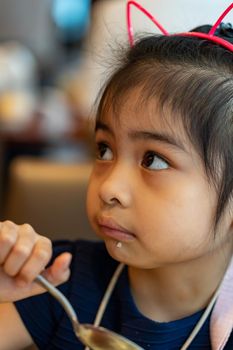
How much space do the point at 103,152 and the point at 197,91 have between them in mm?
143

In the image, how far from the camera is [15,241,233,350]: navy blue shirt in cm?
88

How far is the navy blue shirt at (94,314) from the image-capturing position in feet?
2.90

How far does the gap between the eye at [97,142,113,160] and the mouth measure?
0.08m

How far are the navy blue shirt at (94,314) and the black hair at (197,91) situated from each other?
0.17m

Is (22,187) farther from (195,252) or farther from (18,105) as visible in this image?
(18,105)

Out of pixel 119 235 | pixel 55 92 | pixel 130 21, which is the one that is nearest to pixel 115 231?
pixel 119 235

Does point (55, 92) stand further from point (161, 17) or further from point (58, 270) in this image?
point (58, 270)

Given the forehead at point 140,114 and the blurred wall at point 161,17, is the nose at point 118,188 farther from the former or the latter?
the blurred wall at point 161,17

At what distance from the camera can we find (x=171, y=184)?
803mm

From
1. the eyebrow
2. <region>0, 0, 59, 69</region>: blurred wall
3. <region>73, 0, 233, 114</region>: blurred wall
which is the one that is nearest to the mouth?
the eyebrow

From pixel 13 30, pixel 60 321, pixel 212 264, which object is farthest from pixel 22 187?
pixel 13 30

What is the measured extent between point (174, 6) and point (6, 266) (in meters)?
0.50

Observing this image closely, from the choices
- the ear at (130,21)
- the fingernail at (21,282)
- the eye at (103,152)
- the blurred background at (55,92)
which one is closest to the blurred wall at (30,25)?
the blurred background at (55,92)

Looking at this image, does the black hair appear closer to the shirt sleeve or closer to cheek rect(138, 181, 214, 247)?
cheek rect(138, 181, 214, 247)
